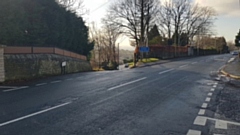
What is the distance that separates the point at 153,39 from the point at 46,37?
46.4 metres

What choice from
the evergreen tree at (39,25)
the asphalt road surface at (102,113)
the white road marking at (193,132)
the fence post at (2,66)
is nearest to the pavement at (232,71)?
the asphalt road surface at (102,113)

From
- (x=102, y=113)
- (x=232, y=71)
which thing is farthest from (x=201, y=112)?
(x=232, y=71)

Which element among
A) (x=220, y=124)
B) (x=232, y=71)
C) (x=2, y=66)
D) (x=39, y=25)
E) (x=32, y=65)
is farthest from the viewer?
(x=232, y=71)

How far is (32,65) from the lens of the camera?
16797mm

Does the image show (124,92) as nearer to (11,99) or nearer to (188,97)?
(188,97)

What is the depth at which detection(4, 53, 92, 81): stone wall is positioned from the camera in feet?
49.2

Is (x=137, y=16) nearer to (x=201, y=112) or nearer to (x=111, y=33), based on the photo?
(x=111, y=33)

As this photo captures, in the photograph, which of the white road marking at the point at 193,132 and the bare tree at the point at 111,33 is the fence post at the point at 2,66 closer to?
the white road marking at the point at 193,132

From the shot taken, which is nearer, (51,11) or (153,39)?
(51,11)

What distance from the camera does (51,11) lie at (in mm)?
21766

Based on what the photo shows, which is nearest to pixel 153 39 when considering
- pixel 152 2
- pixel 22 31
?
pixel 152 2

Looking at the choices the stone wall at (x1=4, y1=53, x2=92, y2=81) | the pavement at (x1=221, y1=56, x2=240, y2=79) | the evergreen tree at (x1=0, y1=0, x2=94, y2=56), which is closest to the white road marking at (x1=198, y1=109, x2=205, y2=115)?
the pavement at (x1=221, y1=56, x2=240, y2=79)

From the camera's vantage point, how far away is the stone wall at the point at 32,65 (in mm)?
14989

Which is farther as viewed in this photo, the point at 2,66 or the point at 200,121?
the point at 2,66
